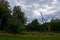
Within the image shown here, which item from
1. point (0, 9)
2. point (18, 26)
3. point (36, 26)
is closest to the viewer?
point (18, 26)

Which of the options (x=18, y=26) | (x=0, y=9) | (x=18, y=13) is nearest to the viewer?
(x=18, y=26)

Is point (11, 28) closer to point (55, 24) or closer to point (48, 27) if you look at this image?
point (48, 27)

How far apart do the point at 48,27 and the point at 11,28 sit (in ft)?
71.4

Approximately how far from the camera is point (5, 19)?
7406cm

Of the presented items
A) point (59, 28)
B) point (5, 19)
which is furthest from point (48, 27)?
point (5, 19)

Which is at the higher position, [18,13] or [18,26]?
[18,13]

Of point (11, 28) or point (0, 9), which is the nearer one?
point (11, 28)

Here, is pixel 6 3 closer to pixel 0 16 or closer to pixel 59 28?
pixel 0 16

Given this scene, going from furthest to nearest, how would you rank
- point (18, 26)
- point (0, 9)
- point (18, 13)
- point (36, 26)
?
point (18, 13)
point (36, 26)
point (0, 9)
point (18, 26)

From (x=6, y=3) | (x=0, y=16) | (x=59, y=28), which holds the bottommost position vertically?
(x=59, y=28)

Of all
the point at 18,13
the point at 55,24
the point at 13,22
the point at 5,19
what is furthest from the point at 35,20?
the point at 13,22

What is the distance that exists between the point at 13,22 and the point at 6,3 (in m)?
22.3

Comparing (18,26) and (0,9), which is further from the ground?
(0,9)

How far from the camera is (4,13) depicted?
7281 centimetres
